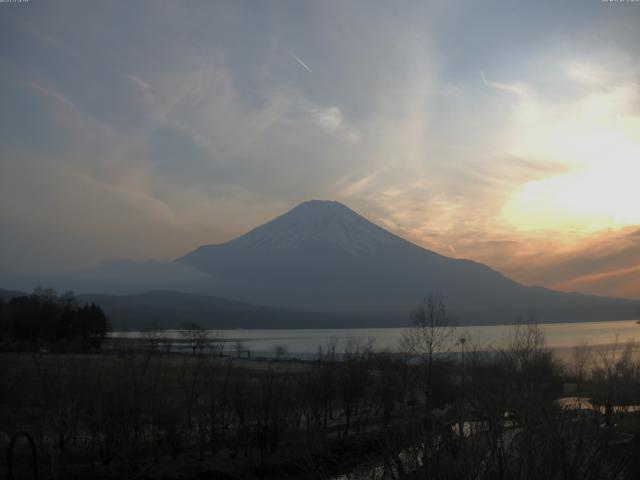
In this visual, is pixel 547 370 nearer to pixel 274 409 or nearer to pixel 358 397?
pixel 358 397

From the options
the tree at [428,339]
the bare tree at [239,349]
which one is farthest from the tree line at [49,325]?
the tree at [428,339]

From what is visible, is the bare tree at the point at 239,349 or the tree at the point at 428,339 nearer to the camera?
the tree at the point at 428,339

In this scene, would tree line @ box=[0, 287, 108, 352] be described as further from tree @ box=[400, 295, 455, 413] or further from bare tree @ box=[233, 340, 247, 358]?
tree @ box=[400, 295, 455, 413]

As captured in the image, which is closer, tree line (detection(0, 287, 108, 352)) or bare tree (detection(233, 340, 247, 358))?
tree line (detection(0, 287, 108, 352))

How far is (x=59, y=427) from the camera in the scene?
Answer: 20.2m

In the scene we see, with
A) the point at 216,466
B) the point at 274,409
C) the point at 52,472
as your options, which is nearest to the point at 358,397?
the point at 274,409

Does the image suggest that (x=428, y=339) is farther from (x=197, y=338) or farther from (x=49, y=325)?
(x=49, y=325)

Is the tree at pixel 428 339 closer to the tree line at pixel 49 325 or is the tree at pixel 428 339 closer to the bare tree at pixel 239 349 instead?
the bare tree at pixel 239 349

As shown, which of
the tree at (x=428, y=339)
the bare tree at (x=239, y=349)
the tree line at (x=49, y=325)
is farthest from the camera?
the bare tree at (x=239, y=349)

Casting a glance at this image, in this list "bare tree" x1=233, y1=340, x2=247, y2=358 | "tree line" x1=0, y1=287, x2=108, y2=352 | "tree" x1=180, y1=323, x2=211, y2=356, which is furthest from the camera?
"tree" x1=180, y1=323, x2=211, y2=356

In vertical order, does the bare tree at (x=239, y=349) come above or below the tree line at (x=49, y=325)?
below

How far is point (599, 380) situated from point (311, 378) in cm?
1347

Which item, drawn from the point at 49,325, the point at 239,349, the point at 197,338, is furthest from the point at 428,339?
the point at 49,325

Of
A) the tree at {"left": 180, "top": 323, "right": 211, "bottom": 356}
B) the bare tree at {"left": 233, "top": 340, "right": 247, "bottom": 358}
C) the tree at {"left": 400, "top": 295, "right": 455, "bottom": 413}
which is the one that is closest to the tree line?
the tree at {"left": 180, "top": 323, "right": 211, "bottom": 356}
